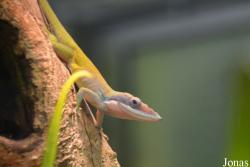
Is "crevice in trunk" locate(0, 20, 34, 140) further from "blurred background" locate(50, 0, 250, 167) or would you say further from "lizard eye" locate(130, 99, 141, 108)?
"blurred background" locate(50, 0, 250, 167)

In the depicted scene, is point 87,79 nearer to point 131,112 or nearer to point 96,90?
point 96,90

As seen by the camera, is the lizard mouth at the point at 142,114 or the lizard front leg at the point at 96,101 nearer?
the lizard front leg at the point at 96,101

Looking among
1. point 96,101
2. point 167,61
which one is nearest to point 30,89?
point 96,101

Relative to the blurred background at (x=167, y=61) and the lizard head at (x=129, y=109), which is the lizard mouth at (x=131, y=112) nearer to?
the lizard head at (x=129, y=109)

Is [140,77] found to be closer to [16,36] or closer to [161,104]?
[161,104]

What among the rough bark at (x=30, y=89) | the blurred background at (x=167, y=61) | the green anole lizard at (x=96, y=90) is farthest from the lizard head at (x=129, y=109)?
the blurred background at (x=167, y=61)

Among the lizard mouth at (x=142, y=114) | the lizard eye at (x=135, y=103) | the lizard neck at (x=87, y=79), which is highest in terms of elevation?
the lizard neck at (x=87, y=79)
